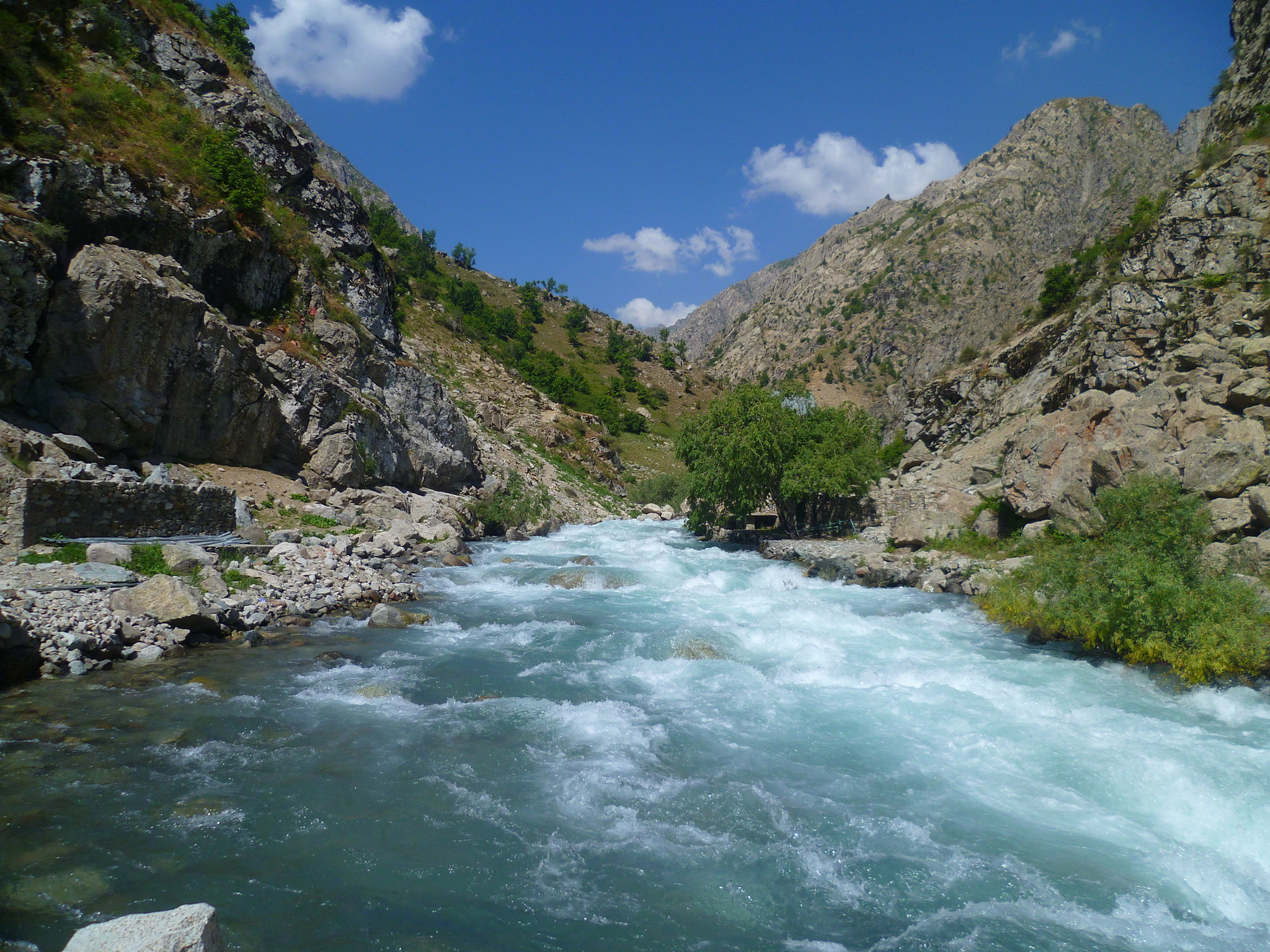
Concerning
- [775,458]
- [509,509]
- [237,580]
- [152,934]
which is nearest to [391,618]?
[237,580]

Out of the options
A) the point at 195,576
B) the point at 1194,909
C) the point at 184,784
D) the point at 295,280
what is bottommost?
the point at 1194,909

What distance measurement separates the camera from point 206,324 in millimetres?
21703

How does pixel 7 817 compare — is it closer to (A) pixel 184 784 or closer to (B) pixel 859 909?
(A) pixel 184 784

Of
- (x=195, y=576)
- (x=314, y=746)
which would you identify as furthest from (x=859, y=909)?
(x=195, y=576)

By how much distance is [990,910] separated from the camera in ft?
21.1

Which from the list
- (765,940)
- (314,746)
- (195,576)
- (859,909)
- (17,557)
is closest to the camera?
(765,940)

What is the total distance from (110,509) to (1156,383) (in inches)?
1175

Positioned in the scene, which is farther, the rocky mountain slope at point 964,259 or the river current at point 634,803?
the rocky mountain slope at point 964,259

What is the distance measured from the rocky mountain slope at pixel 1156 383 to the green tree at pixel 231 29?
58.6 meters

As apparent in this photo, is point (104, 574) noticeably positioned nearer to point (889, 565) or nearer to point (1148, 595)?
point (1148, 595)

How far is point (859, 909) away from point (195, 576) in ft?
48.0

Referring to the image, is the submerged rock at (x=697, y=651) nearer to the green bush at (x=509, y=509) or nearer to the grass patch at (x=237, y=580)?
the grass patch at (x=237, y=580)

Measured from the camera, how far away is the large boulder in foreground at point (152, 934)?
3.56 meters

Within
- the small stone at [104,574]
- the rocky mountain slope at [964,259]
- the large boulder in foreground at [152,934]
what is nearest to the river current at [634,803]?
the large boulder in foreground at [152,934]
